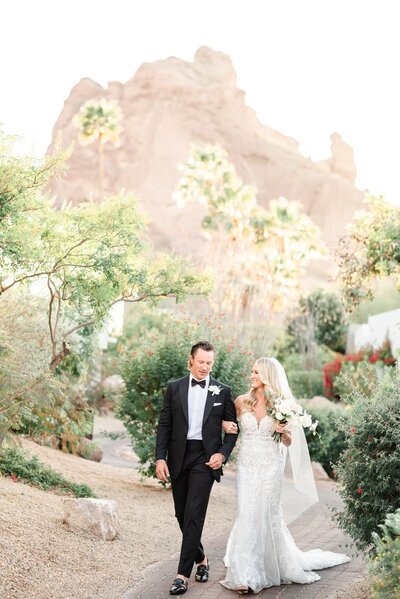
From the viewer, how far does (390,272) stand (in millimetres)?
15273

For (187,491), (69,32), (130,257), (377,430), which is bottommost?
(187,491)

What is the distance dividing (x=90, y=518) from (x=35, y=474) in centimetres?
335

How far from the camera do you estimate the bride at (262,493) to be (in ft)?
26.8

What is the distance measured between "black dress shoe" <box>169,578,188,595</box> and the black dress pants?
0.31 ft

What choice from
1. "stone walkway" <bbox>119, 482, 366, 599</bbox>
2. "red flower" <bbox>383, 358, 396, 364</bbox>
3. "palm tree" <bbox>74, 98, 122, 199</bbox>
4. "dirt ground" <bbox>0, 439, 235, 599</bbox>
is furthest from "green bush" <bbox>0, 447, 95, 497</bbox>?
"palm tree" <bbox>74, 98, 122, 199</bbox>

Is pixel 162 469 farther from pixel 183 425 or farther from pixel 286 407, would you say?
pixel 286 407

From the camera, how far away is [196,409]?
26.3 ft

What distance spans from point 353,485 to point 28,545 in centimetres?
307

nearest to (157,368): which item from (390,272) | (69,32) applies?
(390,272)

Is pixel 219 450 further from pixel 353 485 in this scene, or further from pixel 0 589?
pixel 0 589

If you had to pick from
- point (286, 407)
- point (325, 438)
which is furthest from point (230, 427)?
point (325, 438)

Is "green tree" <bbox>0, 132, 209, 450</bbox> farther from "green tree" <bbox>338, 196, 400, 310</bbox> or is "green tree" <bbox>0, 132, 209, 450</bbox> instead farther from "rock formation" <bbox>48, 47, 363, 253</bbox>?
"rock formation" <bbox>48, 47, 363, 253</bbox>

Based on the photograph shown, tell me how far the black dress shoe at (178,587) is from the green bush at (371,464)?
60.4 inches

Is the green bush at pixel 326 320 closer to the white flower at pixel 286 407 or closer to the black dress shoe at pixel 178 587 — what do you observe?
the white flower at pixel 286 407
